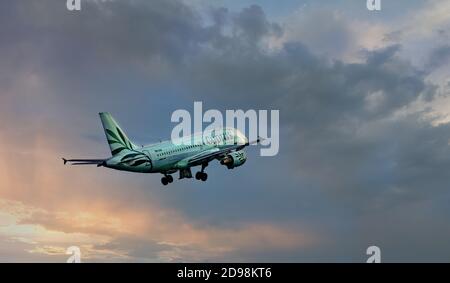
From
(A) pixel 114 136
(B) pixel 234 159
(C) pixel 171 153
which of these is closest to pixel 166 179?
(C) pixel 171 153

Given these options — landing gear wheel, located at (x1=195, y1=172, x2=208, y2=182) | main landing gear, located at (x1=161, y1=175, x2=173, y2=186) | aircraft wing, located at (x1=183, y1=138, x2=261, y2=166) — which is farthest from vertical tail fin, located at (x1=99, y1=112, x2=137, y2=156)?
landing gear wheel, located at (x1=195, y1=172, x2=208, y2=182)

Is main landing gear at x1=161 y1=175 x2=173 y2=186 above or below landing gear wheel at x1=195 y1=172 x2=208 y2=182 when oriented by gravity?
below

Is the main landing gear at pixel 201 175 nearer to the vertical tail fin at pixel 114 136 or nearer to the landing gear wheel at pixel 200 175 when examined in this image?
the landing gear wheel at pixel 200 175

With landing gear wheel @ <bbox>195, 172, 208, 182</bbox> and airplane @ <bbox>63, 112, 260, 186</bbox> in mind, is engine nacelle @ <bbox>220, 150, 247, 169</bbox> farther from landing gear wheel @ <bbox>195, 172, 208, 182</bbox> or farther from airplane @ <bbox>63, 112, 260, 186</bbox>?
landing gear wheel @ <bbox>195, 172, 208, 182</bbox>

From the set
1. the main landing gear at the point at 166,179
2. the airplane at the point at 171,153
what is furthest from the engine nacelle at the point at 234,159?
the main landing gear at the point at 166,179

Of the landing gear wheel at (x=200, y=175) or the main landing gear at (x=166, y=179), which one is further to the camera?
the landing gear wheel at (x=200, y=175)

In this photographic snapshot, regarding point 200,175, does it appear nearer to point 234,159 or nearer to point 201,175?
point 201,175

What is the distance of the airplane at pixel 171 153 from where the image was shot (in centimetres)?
11169

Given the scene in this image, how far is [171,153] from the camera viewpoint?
380 feet

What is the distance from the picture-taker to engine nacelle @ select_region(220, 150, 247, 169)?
124438mm
